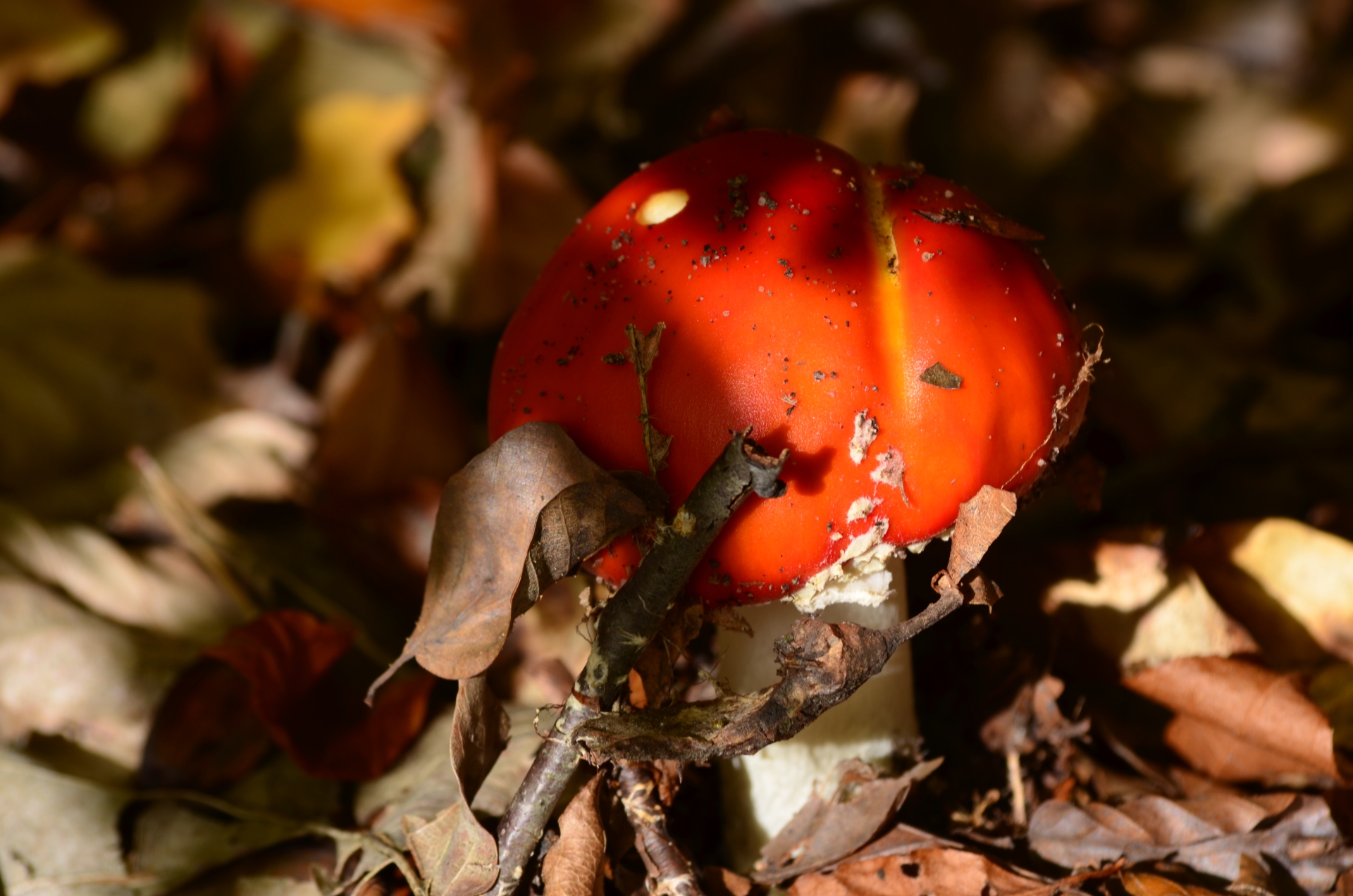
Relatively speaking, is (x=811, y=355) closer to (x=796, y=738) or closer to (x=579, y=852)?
(x=796, y=738)

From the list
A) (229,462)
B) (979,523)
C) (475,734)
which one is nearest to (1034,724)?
Result: (979,523)

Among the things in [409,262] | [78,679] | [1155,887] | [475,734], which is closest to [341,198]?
[409,262]

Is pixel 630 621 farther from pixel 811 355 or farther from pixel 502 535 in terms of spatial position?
pixel 811 355

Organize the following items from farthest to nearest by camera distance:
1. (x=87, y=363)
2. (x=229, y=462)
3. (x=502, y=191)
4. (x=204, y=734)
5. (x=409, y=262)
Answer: (x=409, y=262), (x=502, y=191), (x=87, y=363), (x=229, y=462), (x=204, y=734)

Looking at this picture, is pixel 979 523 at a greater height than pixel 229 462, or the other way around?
Answer: pixel 979 523

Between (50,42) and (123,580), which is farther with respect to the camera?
(50,42)

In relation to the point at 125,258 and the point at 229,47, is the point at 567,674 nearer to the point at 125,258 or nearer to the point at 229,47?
the point at 125,258

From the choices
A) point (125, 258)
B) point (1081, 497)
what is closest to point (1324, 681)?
point (1081, 497)

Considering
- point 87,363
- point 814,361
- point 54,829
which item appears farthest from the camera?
point 87,363

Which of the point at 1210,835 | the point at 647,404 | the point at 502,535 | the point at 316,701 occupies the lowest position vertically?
the point at 1210,835
